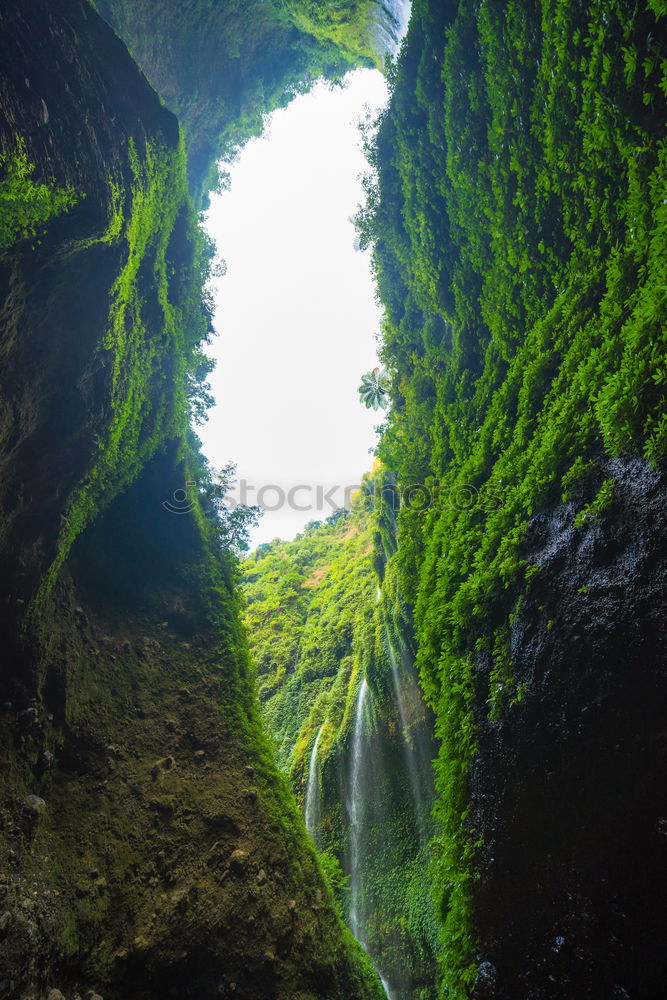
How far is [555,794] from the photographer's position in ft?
11.8

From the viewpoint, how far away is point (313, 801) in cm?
1233

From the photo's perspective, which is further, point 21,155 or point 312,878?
point 312,878

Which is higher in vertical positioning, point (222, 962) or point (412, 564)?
point (412, 564)

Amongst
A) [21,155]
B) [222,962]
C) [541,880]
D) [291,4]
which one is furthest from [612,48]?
[291,4]

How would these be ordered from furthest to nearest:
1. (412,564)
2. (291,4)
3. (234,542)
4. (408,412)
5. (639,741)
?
1. (291,4)
2. (234,542)
3. (408,412)
4. (412,564)
5. (639,741)

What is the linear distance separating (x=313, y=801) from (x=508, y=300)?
13.6 m

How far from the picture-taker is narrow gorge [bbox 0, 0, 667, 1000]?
131 inches

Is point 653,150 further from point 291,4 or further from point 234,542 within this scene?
point 291,4

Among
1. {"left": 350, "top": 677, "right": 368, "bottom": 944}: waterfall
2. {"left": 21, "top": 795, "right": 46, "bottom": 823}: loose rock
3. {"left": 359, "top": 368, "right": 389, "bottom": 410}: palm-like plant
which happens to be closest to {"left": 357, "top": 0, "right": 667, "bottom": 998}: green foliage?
{"left": 21, "top": 795, "right": 46, "bottom": 823}: loose rock

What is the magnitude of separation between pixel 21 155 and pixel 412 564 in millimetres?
6779

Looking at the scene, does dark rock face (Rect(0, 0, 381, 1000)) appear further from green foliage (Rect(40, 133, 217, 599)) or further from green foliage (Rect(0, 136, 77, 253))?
green foliage (Rect(40, 133, 217, 599))

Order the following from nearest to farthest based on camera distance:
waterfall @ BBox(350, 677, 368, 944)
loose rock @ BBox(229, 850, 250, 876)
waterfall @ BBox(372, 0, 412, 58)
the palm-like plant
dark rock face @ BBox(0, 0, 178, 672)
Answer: dark rock face @ BBox(0, 0, 178, 672) < loose rock @ BBox(229, 850, 250, 876) < waterfall @ BBox(350, 677, 368, 944) < waterfall @ BBox(372, 0, 412, 58) < the palm-like plant

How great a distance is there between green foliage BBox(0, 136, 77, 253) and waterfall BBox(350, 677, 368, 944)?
41.6 ft

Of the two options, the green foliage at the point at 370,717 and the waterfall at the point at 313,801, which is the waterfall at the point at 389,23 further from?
the waterfall at the point at 313,801
